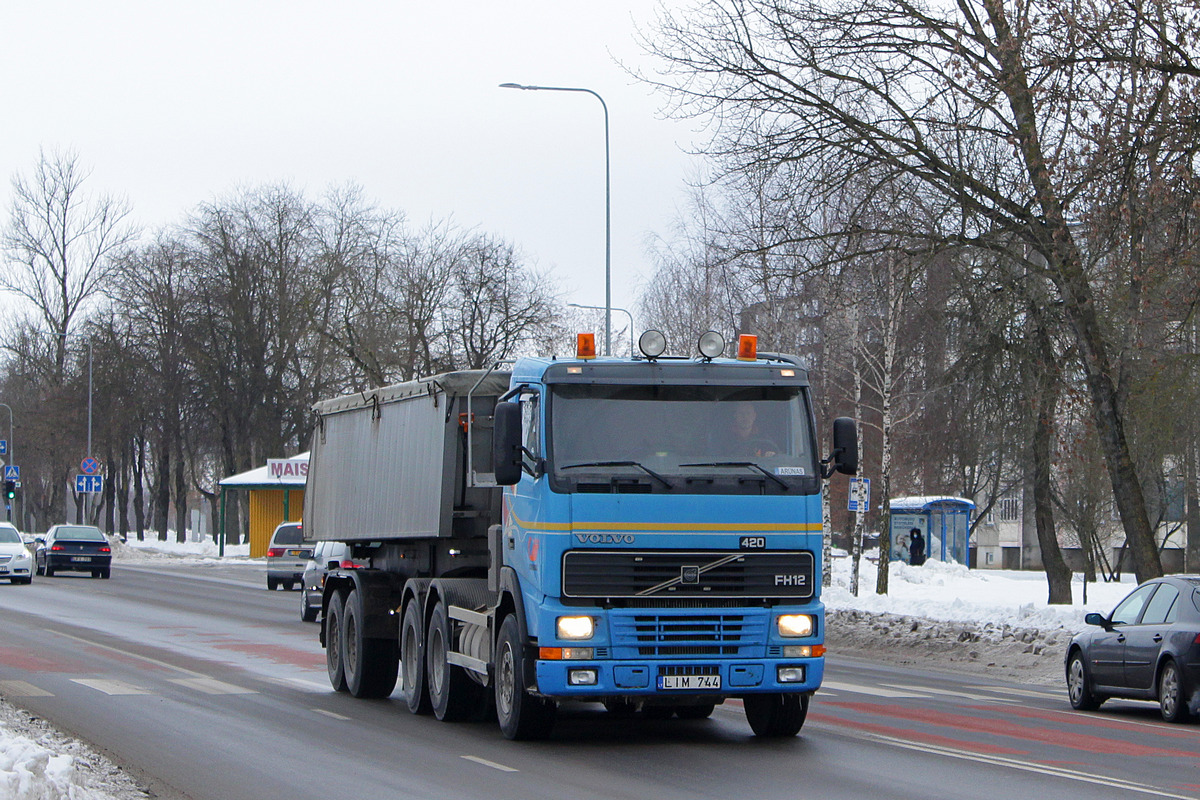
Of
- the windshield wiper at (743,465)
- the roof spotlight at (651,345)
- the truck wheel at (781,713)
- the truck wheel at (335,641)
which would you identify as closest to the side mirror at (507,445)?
the roof spotlight at (651,345)

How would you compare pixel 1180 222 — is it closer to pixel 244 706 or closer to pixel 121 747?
pixel 244 706

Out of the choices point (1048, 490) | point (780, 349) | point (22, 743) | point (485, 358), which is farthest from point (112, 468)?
point (22, 743)

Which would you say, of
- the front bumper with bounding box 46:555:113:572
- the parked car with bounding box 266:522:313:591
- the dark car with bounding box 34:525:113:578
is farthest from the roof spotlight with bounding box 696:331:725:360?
the front bumper with bounding box 46:555:113:572

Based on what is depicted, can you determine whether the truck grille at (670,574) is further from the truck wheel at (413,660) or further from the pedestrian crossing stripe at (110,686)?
the pedestrian crossing stripe at (110,686)

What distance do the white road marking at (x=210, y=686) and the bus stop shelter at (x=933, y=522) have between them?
38160 millimetres

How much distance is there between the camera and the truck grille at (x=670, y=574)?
1097cm

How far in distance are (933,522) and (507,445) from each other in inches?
1817

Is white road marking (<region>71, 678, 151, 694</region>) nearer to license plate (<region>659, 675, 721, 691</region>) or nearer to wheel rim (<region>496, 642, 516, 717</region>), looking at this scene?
wheel rim (<region>496, 642, 516, 717</region>)

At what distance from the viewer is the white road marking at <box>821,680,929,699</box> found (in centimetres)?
1652

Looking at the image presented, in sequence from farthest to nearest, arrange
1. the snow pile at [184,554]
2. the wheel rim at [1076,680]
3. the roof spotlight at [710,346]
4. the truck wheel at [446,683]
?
the snow pile at [184,554]
the wheel rim at [1076,680]
the truck wheel at [446,683]
the roof spotlight at [710,346]

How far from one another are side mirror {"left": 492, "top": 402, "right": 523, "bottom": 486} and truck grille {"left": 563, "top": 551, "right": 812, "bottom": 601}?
0.85m

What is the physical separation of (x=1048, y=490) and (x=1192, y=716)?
50.5ft

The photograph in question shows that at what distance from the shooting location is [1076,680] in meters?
16.2

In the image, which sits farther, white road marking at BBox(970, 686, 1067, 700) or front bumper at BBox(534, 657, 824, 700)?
white road marking at BBox(970, 686, 1067, 700)
